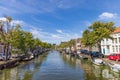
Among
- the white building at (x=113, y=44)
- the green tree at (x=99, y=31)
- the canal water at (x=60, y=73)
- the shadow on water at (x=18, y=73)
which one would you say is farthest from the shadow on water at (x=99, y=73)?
the white building at (x=113, y=44)


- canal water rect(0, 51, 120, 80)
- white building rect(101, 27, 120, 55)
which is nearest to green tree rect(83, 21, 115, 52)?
white building rect(101, 27, 120, 55)

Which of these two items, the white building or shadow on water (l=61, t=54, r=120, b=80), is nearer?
shadow on water (l=61, t=54, r=120, b=80)

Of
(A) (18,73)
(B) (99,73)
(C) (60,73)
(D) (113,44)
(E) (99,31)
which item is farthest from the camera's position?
(D) (113,44)

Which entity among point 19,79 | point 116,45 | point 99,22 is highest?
point 99,22

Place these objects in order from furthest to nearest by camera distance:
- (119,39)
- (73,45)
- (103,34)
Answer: (73,45)
(119,39)
(103,34)

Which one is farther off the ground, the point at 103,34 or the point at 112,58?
the point at 103,34

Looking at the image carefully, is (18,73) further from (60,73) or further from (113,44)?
(113,44)

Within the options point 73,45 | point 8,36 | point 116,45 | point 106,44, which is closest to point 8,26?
point 8,36

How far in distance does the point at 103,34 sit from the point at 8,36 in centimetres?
2681

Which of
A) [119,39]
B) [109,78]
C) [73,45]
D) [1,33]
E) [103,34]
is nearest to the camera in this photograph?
[109,78]

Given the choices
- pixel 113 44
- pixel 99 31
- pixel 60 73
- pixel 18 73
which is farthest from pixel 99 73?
pixel 113 44

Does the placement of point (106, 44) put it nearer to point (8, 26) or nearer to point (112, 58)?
→ point (112, 58)

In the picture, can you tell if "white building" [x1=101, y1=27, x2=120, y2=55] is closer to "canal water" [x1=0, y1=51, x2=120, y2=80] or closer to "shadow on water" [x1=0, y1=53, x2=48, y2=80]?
"canal water" [x1=0, y1=51, x2=120, y2=80]

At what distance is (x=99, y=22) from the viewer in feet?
232
